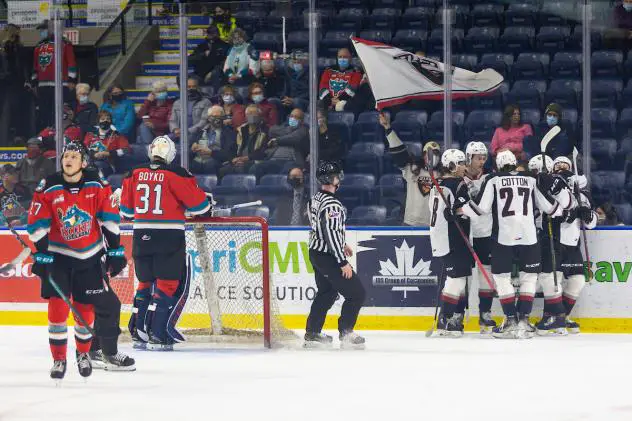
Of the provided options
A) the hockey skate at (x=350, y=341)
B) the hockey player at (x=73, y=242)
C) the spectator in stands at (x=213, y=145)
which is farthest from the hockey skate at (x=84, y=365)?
the spectator in stands at (x=213, y=145)

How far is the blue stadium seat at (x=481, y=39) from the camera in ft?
33.2

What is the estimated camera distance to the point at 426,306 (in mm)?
9938

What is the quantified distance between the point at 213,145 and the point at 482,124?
2.21m

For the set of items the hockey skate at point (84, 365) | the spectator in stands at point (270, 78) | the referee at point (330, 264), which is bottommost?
the hockey skate at point (84, 365)

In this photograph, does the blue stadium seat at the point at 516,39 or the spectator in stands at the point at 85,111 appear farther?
the spectator in stands at the point at 85,111

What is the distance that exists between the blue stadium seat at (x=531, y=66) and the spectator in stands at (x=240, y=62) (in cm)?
212

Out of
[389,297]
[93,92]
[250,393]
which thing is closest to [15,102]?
[93,92]

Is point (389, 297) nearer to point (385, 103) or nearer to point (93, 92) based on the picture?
point (385, 103)

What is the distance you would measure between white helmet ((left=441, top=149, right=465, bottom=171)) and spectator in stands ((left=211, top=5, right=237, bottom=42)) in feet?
7.59

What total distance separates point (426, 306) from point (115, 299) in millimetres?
3455

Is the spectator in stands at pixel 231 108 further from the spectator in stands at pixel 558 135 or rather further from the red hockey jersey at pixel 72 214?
the red hockey jersey at pixel 72 214

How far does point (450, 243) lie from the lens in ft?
31.0

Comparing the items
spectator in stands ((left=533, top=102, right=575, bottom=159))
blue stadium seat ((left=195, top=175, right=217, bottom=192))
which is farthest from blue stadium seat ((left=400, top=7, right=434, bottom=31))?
blue stadium seat ((left=195, top=175, right=217, bottom=192))

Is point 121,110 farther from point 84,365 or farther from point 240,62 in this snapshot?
Result: point 84,365
